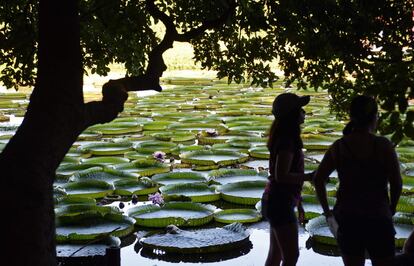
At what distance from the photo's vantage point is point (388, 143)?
2527 millimetres

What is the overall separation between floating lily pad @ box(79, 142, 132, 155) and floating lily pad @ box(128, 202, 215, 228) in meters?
2.74

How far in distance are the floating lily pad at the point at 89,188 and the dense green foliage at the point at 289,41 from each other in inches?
71.1

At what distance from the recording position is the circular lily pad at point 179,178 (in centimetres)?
635

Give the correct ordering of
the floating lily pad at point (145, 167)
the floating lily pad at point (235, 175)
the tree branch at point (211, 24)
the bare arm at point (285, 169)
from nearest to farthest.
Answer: the bare arm at point (285, 169), the tree branch at point (211, 24), the floating lily pad at point (235, 175), the floating lily pad at point (145, 167)

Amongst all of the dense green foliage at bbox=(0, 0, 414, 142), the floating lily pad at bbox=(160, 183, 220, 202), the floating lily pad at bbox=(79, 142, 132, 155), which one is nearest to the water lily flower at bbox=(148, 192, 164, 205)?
the floating lily pad at bbox=(160, 183, 220, 202)

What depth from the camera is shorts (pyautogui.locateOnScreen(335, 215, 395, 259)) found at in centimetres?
256

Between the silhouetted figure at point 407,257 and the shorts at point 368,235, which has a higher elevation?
the shorts at point 368,235

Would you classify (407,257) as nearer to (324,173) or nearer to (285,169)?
(324,173)

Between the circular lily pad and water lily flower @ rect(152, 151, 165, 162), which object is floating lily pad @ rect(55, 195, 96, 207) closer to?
the circular lily pad

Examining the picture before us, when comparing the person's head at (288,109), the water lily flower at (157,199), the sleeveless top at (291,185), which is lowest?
the water lily flower at (157,199)

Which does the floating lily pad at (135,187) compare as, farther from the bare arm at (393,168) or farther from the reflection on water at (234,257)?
the bare arm at (393,168)

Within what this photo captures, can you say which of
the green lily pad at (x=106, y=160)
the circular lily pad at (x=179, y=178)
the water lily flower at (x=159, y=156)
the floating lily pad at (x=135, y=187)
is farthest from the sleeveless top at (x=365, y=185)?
the green lily pad at (x=106, y=160)

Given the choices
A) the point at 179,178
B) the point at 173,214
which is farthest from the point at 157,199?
the point at 179,178

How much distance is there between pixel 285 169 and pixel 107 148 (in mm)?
5602
